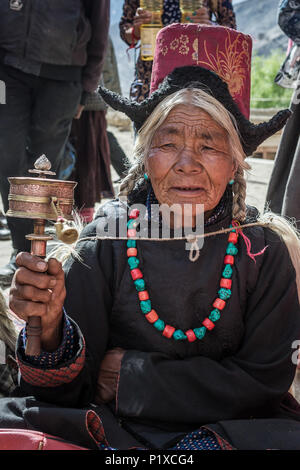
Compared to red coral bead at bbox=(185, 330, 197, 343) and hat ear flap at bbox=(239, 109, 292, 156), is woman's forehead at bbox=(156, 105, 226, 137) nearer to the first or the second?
hat ear flap at bbox=(239, 109, 292, 156)

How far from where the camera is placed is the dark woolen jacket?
6.20ft

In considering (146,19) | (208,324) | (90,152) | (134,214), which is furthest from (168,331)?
(90,152)

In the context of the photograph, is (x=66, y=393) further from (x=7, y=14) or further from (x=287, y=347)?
(x=7, y=14)

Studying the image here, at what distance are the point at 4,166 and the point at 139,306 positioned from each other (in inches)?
Result: 85.0

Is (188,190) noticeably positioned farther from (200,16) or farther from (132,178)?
(200,16)

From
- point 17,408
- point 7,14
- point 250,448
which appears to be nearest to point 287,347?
point 250,448

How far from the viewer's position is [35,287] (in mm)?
1513

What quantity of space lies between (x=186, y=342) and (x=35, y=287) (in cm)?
76

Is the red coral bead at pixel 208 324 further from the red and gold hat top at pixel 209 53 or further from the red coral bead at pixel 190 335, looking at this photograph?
the red and gold hat top at pixel 209 53

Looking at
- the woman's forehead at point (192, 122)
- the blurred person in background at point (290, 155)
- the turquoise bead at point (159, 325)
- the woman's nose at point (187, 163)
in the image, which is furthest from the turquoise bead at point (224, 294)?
the blurred person in background at point (290, 155)

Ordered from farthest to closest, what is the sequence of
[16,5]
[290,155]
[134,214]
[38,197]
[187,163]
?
[290,155] < [16,5] < [134,214] < [187,163] < [38,197]

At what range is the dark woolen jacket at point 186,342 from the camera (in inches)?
74.4

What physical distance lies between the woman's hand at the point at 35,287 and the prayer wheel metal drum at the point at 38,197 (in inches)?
4.8

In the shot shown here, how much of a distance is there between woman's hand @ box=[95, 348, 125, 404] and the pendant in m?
2.62
